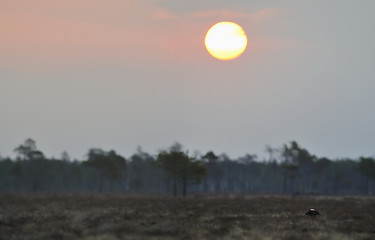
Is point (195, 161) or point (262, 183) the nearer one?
point (195, 161)

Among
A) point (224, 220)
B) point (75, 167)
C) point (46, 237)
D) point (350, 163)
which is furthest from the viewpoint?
point (350, 163)

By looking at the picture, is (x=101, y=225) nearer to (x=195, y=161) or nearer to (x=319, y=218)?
(x=319, y=218)

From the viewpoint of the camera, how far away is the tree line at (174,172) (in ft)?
259

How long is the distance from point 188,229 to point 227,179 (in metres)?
151

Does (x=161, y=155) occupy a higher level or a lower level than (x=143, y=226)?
higher

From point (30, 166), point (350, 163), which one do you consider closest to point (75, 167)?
point (30, 166)

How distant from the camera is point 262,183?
607ft

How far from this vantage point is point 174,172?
73375 millimetres

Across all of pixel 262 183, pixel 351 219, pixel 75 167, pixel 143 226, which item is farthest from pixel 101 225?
pixel 262 183

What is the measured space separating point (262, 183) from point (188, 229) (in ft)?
538

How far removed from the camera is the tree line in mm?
79006

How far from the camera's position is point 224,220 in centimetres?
3158

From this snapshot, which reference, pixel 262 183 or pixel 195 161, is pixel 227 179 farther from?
pixel 195 161

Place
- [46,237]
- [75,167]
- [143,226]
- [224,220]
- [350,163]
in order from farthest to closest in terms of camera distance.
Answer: [350,163], [75,167], [224,220], [143,226], [46,237]
